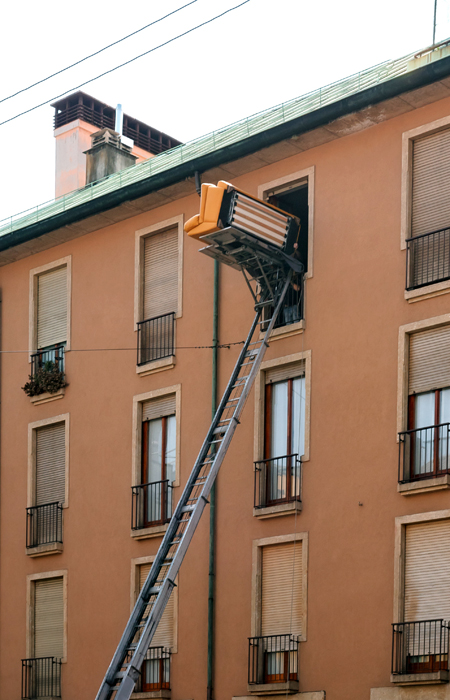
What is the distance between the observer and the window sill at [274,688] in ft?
77.9

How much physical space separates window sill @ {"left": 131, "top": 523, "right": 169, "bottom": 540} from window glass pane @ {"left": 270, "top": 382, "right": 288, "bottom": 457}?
2875 mm

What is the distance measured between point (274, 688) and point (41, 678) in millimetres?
7050

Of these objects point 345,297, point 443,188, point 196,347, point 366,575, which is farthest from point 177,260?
point 366,575

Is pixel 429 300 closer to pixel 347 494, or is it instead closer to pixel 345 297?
pixel 345 297

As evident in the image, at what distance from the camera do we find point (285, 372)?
85.0ft

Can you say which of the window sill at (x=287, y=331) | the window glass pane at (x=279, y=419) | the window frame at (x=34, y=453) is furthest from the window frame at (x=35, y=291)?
the window glass pane at (x=279, y=419)

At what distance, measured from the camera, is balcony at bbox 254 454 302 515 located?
2489cm

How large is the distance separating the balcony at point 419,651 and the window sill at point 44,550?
364 inches

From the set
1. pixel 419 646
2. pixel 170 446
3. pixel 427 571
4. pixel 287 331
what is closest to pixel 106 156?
pixel 170 446

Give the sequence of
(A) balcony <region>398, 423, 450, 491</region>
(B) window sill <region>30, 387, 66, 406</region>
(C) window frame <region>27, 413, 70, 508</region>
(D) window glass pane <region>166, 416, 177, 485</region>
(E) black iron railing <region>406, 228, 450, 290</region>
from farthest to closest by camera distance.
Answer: (B) window sill <region>30, 387, 66, 406</region> < (C) window frame <region>27, 413, 70, 508</region> < (D) window glass pane <region>166, 416, 177, 485</region> < (E) black iron railing <region>406, 228, 450, 290</region> < (A) balcony <region>398, 423, 450, 491</region>

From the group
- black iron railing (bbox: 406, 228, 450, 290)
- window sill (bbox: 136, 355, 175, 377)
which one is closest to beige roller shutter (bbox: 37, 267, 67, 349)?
window sill (bbox: 136, 355, 175, 377)

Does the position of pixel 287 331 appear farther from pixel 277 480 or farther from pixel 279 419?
pixel 277 480

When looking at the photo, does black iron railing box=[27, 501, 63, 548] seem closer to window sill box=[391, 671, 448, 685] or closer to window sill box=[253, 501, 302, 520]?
window sill box=[253, 501, 302, 520]

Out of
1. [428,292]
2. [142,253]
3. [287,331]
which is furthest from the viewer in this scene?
[142,253]
